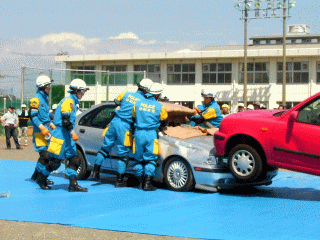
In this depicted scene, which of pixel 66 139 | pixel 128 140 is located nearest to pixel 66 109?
pixel 66 139

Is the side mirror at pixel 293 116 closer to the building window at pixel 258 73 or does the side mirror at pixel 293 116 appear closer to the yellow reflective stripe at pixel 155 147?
the yellow reflective stripe at pixel 155 147

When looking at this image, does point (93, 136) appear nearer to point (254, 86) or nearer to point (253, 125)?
point (253, 125)

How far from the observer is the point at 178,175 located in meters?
10.3

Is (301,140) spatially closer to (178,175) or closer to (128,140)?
(178,175)

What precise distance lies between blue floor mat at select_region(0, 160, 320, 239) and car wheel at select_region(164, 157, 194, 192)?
15cm

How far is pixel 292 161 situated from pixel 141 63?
138ft

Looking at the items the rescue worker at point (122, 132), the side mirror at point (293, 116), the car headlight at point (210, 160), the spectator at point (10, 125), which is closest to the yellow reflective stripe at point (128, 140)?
the rescue worker at point (122, 132)

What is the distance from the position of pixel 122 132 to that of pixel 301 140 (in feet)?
10.2

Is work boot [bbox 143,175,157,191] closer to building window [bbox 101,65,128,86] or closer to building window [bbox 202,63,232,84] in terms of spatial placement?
building window [bbox 101,65,128,86]

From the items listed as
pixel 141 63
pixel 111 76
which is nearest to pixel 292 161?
pixel 111 76

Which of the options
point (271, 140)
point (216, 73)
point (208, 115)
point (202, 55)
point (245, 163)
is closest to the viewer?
point (271, 140)

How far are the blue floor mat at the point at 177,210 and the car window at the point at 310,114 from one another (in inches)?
49.5

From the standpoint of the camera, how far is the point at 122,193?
1019 centimetres

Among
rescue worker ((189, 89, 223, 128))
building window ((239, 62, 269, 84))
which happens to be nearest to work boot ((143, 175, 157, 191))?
rescue worker ((189, 89, 223, 128))
